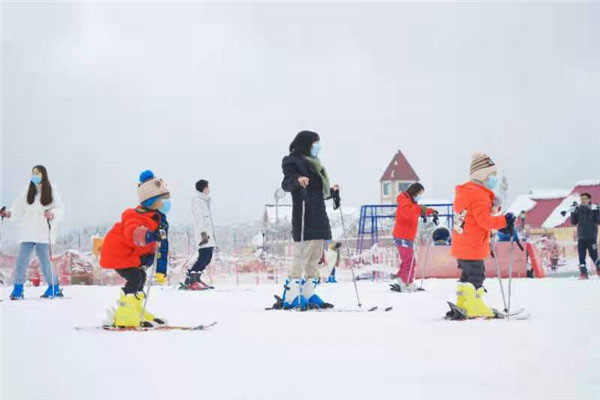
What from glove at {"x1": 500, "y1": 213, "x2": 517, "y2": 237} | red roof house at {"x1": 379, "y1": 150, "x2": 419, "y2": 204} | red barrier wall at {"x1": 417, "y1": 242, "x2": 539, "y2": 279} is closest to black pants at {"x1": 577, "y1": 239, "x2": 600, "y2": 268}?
red barrier wall at {"x1": 417, "y1": 242, "x2": 539, "y2": 279}

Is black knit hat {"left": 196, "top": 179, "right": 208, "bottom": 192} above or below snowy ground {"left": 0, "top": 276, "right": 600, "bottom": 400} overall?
above

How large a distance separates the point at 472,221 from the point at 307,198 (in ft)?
5.64

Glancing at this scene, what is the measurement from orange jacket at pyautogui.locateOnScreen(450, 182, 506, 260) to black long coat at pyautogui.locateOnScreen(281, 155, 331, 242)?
149cm

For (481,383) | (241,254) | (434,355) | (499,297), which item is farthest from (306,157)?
(241,254)

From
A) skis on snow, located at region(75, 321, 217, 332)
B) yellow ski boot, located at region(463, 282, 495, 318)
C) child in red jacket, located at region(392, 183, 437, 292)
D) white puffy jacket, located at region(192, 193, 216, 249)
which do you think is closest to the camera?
skis on snow, located at region(75, 321, 217, 332)

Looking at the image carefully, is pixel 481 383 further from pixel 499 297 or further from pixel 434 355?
pixel 499 297

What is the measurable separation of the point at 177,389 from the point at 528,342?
2293mm

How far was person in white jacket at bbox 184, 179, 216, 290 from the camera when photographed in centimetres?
1230

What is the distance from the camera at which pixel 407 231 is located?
11484mm

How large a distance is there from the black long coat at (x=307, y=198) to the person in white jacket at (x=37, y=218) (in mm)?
3630

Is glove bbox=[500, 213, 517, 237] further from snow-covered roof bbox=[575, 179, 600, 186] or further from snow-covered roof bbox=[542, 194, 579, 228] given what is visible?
snow-covered roof bbox=[542, 194, 579, 228]

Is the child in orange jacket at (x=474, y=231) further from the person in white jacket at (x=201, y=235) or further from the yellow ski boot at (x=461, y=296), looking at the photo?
the person in white jacket at (x=201, y=235)

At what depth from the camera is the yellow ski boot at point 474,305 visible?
21.4 feet

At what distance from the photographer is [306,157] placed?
7.70m
